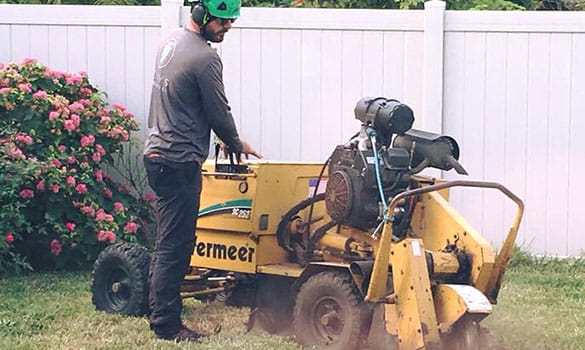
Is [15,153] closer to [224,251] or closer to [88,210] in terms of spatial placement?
[88,210]

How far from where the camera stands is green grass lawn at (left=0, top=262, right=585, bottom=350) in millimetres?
5418

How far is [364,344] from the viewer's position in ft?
17.0

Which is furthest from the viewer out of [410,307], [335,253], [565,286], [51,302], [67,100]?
[67,100]

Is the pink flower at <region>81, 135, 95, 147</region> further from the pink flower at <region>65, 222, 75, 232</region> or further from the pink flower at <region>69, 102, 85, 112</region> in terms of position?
the pink flower at <region>65, 222, 75, 232</region>

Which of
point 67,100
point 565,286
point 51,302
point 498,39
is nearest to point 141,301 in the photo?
point 51,302

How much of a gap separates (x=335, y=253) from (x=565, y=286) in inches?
91.1

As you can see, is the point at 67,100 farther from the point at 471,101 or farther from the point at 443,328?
the point at 443,328

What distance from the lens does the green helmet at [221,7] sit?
536 centimetres

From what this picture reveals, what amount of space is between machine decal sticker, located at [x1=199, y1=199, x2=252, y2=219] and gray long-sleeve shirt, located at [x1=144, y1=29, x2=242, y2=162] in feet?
1.50

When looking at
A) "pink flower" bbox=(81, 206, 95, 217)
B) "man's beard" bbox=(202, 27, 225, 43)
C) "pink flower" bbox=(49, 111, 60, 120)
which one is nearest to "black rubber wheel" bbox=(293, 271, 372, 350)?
"man's beard" bbox=(202, 27, 225, 43)

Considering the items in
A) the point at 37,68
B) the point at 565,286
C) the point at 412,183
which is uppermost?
the point at 37,68

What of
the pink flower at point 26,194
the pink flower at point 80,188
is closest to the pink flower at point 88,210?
the pink flower at point 80,188

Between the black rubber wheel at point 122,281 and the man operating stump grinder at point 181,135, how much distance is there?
0.44 m

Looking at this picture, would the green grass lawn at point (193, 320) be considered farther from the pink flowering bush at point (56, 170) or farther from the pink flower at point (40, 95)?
the pink flower at point (40, 95)
